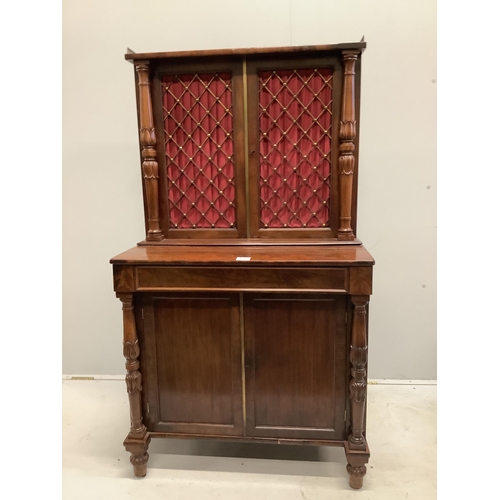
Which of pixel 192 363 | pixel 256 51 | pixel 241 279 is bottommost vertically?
pixel 192 363

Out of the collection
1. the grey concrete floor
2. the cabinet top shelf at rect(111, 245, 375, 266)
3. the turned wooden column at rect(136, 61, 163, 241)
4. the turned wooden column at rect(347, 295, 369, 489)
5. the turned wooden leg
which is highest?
the turned wooden column at rect(136, 61, 163, 241)

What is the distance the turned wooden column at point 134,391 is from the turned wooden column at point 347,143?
105cm

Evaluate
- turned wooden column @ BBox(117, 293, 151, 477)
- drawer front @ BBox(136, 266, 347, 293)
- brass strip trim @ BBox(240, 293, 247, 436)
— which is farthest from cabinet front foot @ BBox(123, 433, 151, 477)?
drawer front @ BBox(136, 266, 347, 293)

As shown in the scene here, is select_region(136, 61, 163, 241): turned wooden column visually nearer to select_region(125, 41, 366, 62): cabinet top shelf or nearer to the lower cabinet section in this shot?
select_region(125, 41, 366, 62): cabinet top shelf

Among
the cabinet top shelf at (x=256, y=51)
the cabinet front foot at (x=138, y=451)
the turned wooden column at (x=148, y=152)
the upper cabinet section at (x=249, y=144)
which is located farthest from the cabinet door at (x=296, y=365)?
the cabinet top shelf at (x=256, y=51)

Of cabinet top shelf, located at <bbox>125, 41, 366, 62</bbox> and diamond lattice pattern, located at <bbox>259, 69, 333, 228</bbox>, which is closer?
cabinet top shelf, located at <bbox>125, 41, 366, 62</bbox>

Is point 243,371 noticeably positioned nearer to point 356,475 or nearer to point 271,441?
point 271,441

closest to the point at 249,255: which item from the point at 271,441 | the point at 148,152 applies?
the point at 148,152

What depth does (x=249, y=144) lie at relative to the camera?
1893 mm

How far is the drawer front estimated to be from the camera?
1618mm

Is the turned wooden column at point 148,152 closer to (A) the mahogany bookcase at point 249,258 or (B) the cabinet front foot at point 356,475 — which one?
(A) the mahogany bookcase at point 249,258

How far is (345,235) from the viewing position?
1870 mm

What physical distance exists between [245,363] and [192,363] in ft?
0.80

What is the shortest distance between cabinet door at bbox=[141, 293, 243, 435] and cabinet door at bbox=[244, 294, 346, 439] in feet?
0.26
